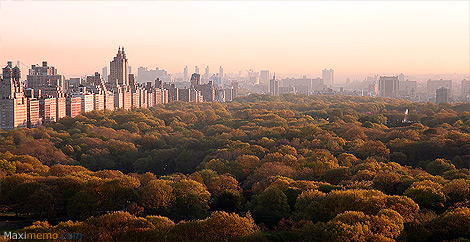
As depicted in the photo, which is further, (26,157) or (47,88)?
(47,88)

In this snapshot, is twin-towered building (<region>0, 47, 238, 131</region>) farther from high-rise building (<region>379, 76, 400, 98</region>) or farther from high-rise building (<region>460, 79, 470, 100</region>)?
high-rise building (<region>460, 79, 470, 100</region>)

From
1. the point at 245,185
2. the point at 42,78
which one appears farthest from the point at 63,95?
the point at 245,185

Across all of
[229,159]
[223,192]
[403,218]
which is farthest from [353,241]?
[229,159]

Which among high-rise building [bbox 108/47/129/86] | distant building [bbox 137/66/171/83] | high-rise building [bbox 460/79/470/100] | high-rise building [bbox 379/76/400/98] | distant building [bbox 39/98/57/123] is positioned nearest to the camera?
distant building [bbox 39/98/57/123]

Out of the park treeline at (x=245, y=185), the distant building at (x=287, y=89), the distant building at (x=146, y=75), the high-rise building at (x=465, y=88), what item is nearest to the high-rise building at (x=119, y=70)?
the park treeline at (x=245, y=185)

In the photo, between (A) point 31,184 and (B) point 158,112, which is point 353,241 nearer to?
(A) point 31,184

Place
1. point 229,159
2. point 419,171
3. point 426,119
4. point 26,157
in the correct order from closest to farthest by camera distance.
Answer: point 419,171, point 26,157, point 229,159, point 426,119

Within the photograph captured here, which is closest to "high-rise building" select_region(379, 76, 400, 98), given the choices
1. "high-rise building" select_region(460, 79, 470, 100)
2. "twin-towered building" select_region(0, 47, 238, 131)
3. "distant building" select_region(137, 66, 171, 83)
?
"high-rise building" select_region(460, 79, 470, 100)
